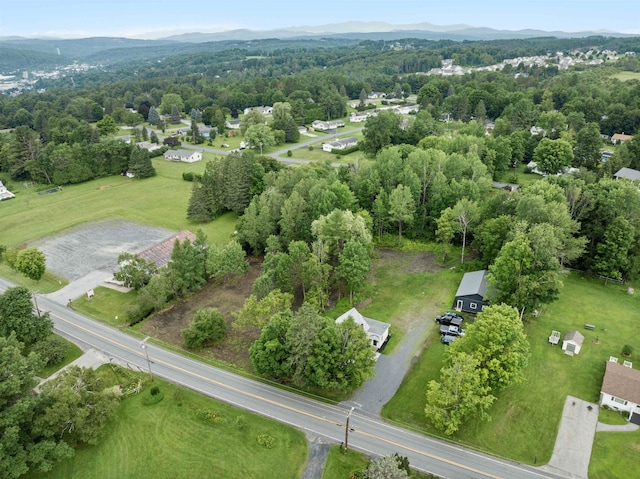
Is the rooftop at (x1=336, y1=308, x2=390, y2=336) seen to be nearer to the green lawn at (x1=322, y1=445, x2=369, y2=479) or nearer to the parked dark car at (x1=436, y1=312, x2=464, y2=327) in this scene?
the parked dark car at (x1=436, y1=312, x2=464, y2=327)

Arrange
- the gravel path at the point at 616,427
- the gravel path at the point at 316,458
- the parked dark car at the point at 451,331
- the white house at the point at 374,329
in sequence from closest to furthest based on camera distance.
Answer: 1. the gravel path at the point at 316,458
2. the gravel path at the point at 616,427
3. the white house at the point at 374,329
4. the parked dark car at the point at 451,331

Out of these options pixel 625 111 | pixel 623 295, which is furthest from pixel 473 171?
pixel 625 111

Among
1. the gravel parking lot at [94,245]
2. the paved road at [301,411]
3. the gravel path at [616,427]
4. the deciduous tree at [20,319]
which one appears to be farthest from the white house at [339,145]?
the gravel path at [616,427]

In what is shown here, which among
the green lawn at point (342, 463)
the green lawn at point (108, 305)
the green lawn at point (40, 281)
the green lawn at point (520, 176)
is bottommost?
the green lawn at point (40, 281)

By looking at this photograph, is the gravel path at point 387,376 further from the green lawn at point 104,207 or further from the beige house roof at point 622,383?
the green lawn at point 104,207

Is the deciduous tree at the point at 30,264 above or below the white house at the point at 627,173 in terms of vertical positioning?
below

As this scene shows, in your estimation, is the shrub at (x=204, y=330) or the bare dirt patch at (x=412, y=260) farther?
the bare dirt patch at (x=412, y=260)

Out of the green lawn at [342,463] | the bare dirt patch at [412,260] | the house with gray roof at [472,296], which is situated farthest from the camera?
the bare dirt patch at [412,260]

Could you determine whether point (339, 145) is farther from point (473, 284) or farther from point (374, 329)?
point (374, 329)
